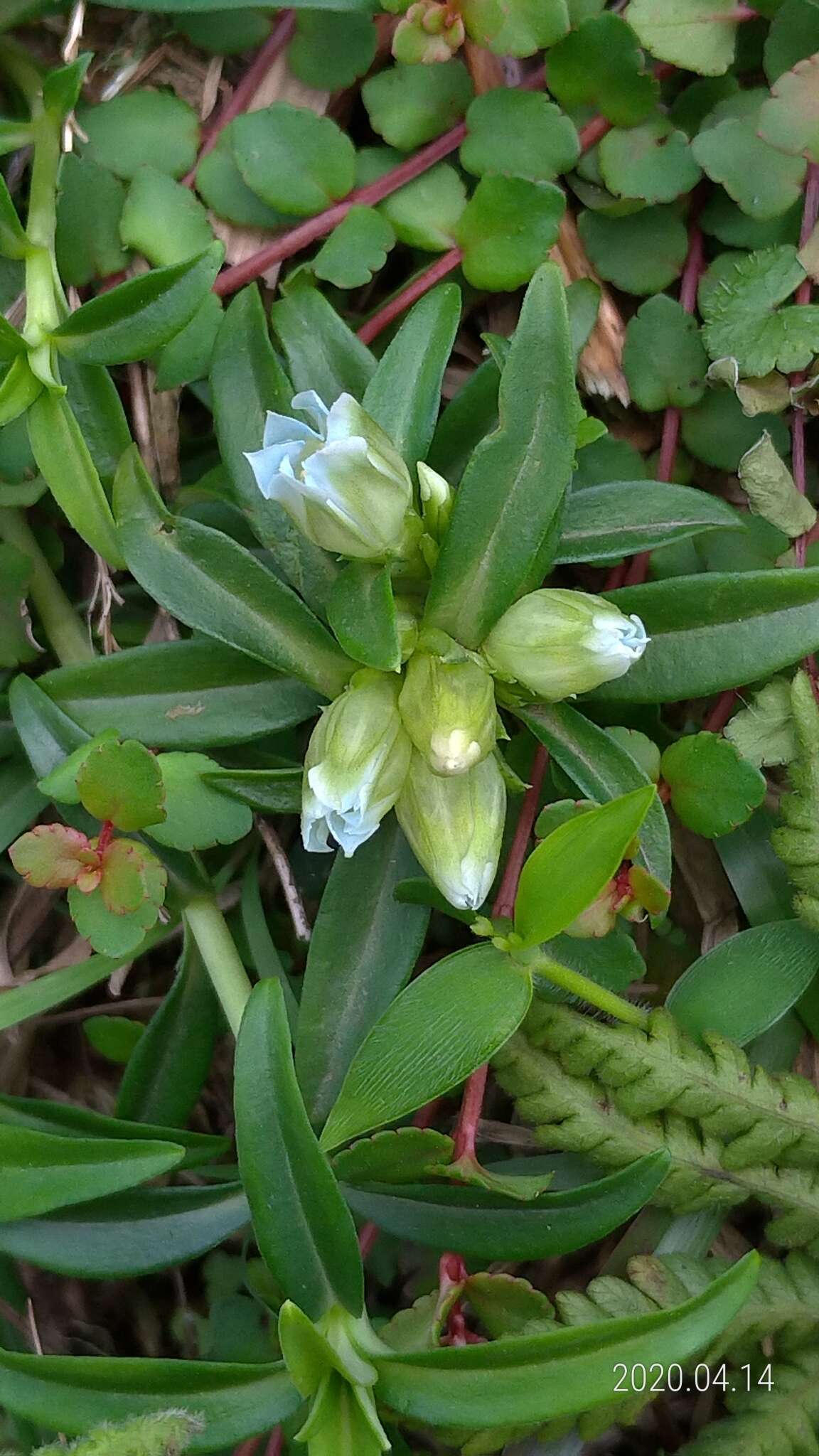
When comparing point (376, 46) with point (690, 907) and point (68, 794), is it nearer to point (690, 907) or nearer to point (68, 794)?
point (68, 794)

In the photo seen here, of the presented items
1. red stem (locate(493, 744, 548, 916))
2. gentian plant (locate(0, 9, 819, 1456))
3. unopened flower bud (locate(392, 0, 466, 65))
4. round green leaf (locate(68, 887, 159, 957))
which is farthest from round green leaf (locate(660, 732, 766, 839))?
unopened flower bud (locate(392, 0, 466, 65))

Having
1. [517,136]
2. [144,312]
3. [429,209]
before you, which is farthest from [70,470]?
[517,136]

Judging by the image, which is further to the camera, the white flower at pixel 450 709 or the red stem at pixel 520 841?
the red stem at pixel 520 841

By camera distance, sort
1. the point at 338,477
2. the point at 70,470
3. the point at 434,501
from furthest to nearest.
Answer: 1. the point at 70,470
2. the point at 434,501
3. the point at 338,477

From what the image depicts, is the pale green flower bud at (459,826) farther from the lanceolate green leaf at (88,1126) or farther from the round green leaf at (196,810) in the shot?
the lanceolate green leaf at (88,1126)

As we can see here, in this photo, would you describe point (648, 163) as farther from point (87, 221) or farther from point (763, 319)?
point (87, 221)

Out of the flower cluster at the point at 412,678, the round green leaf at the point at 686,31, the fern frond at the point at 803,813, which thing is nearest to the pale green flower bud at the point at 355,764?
the flower cluster at the point at 412,678
